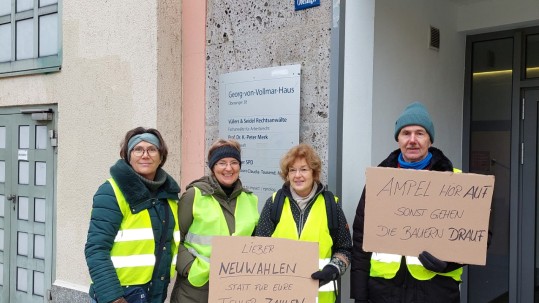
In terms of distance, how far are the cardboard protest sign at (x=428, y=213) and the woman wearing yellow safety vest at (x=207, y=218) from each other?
0.78 meters

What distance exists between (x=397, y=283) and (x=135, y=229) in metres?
1.39

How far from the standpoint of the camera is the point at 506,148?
461 cm

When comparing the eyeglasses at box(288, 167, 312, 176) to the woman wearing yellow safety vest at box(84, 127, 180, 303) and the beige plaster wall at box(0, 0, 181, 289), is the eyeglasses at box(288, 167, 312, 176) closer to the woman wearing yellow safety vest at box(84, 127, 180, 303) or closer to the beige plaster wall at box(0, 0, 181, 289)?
the woman wearing yellow safety vest at box(84, 127, 180, 303)

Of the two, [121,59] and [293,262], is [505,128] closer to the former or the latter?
[293,262]

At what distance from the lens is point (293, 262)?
2568 millimetres

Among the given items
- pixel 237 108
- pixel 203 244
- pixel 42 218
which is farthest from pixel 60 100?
pixel 203 244

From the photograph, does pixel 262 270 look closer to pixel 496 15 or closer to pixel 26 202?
pixel 496 15

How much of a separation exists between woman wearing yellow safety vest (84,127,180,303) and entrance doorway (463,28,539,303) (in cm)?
299

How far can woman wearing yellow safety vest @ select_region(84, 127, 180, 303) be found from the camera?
260 centimetres

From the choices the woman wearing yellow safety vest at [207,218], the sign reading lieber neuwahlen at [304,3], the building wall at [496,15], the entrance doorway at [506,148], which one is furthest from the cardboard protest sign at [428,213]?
the building wall at [496,15]

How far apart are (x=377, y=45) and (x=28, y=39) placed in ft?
13.4

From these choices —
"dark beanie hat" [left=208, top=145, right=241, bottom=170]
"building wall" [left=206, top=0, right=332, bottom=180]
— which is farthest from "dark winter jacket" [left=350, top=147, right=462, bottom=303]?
"building wall" [left=206, top=0, right=332, bottom=180]

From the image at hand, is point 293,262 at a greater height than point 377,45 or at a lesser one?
lesser

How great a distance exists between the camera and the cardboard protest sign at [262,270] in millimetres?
2564
